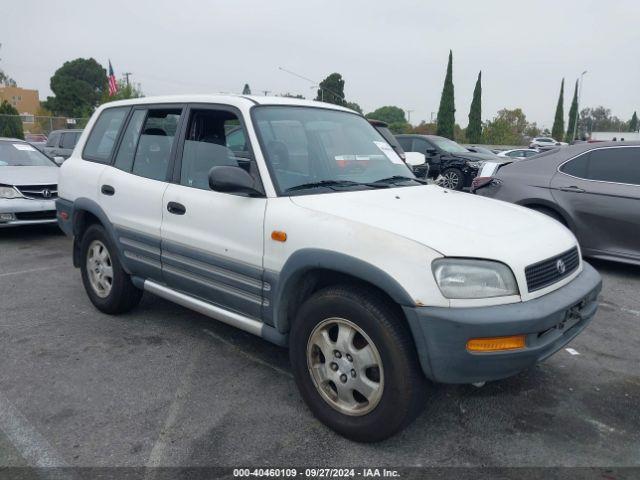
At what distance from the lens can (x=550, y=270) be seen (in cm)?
285

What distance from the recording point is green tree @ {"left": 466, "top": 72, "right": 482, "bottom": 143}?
45562mm

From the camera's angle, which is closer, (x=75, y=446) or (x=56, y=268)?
(x=75, y=446)

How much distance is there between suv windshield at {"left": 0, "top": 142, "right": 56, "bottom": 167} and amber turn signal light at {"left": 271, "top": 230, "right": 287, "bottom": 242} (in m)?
7.35

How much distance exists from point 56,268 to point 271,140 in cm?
415

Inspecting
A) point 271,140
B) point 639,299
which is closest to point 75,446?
point 271,140

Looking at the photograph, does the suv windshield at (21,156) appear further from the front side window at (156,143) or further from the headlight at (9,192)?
the front side window at (156,143)

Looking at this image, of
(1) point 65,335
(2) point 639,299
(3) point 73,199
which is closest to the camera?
(1) point 65,335

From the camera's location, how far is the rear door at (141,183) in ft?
12.9

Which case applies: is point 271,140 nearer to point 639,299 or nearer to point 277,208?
point 277,208

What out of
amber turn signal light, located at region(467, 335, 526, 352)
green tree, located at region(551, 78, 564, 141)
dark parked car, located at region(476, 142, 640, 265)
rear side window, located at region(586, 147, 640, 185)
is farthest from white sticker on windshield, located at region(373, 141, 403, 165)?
green tree, located at region(551, 78, 564, 141)

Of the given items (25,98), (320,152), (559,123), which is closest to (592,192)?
(320,152)

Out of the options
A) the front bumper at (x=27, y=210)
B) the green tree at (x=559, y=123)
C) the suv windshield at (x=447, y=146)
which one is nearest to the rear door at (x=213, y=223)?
the front bumper at (x=27, y=210)

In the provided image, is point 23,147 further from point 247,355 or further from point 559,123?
point 559,123

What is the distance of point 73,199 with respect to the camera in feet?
15.8
